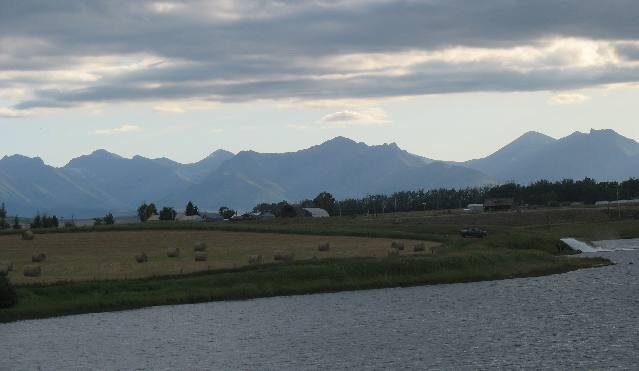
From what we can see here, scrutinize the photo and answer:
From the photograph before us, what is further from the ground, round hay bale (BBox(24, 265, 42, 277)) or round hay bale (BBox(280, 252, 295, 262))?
round hay bale (BBox(280, 252, 295, 262))

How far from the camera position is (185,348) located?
61750 millimetres

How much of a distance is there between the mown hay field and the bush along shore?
3.72 meters

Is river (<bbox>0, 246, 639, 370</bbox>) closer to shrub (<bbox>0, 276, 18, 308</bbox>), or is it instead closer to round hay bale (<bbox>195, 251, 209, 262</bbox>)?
shrub (<bbox>0, 276, 18, 308</bbox>)

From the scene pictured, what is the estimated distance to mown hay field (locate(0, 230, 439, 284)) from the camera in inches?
3615

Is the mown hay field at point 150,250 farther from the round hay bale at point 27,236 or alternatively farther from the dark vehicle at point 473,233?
the dark vehicle at point 473,233

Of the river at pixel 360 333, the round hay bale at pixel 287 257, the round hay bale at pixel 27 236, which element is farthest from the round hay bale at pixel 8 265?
the round hay bale at pixel 27 236

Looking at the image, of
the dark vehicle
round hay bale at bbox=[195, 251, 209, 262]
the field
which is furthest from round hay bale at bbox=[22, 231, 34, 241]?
the dark vehicle

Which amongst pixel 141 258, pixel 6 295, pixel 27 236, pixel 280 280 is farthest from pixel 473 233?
pixel 6 295

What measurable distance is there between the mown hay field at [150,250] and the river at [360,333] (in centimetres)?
1345

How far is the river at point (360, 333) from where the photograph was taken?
5653 centimetres

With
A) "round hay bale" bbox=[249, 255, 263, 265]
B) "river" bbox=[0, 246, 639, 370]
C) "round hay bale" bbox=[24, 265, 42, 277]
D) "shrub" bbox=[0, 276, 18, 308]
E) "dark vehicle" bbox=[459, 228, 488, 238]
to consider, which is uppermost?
"dark vehicle" bbox=[459, 228, 488, 238]

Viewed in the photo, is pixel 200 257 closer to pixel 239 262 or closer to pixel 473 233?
pixel 239 262

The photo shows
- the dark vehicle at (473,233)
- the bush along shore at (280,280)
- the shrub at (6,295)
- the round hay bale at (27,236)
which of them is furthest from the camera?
the dark vehicle at (473,233)

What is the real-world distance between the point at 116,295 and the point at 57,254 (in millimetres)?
30920
